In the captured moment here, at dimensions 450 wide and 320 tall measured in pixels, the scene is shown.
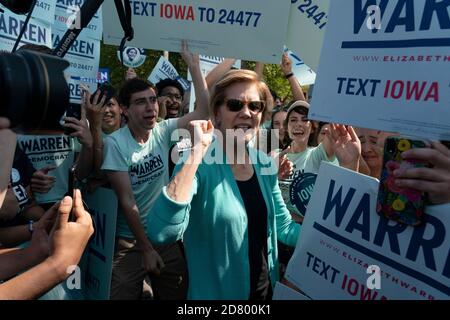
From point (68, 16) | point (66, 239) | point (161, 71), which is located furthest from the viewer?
point (161, 71)

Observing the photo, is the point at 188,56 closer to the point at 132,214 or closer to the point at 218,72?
the point at 218,72

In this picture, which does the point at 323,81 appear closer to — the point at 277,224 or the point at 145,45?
the point at 277,224

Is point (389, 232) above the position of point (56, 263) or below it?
above

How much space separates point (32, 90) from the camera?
3.94 feet

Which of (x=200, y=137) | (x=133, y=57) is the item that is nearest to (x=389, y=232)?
(x=200, y=137)

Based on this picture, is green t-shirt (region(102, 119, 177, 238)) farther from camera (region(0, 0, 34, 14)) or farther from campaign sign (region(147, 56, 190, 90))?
campaign sign (region(147, 56, 190, 90))

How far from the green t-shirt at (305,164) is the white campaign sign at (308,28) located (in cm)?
82

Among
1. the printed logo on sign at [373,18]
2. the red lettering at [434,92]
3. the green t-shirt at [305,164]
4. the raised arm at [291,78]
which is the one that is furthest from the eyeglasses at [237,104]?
the raised arm at [291,78]

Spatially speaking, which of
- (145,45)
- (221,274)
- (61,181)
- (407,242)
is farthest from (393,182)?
(61,181)

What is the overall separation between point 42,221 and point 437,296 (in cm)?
144

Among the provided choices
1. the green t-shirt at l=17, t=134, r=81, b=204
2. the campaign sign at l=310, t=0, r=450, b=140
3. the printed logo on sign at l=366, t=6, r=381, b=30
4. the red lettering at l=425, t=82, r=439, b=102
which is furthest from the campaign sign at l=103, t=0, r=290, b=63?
the red lettering at l=425, t=82, r=439, b=102

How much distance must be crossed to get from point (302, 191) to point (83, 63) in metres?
2.64

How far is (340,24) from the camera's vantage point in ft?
5.23

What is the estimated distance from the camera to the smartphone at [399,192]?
1.27m
